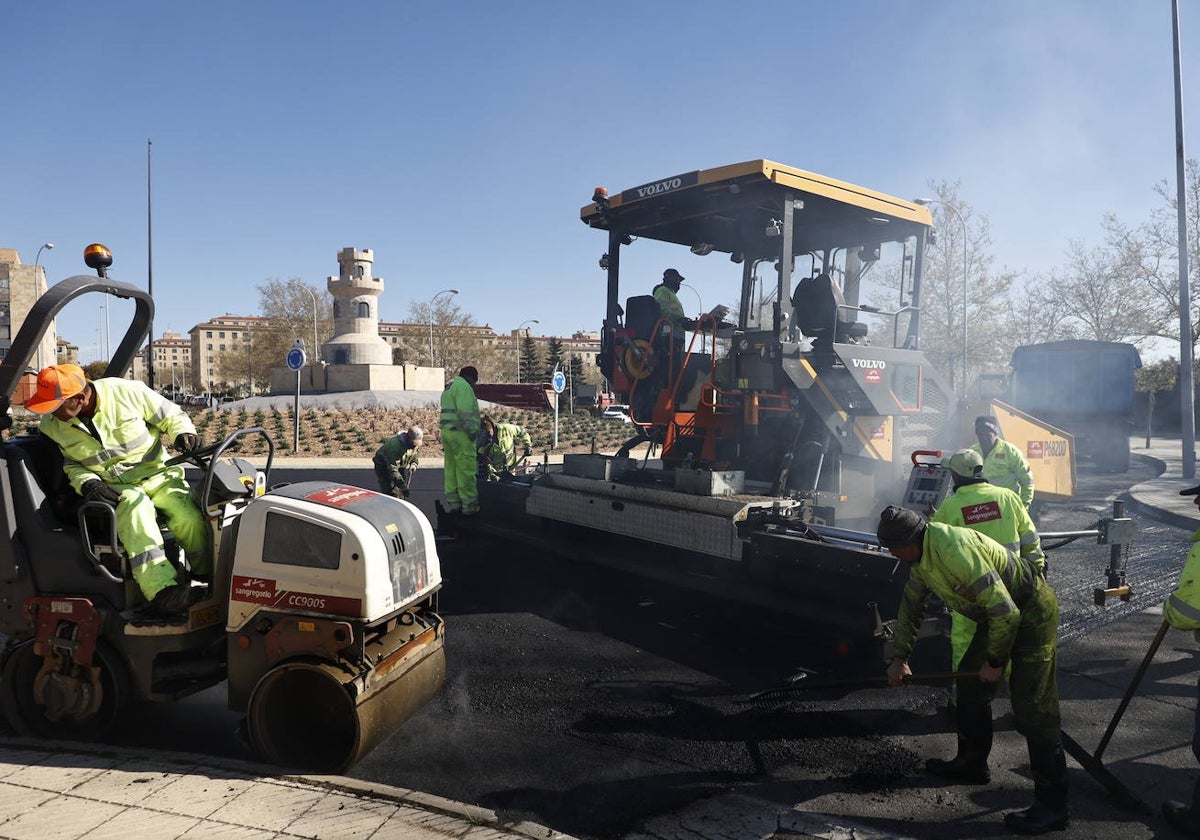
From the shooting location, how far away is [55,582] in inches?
146

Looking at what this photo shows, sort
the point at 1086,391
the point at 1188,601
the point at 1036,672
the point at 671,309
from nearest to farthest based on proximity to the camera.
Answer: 1. the point at 1036,672
2. the point at 1188,601
3. the point at 671,309
4. the point at 1086,391

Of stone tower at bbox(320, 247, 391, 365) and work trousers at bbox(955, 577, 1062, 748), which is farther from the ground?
stone tower at bbox(320, 247, 391, 365)

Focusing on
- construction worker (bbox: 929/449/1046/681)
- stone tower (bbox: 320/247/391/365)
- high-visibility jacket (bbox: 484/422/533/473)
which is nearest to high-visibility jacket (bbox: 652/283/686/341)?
construction worker (bbox: 929/449/1046/681)

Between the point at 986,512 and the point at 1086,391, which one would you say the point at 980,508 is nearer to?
the point at 986,512

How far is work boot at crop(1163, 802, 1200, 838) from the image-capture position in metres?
3.16

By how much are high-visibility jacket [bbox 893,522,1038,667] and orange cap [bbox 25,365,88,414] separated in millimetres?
3753

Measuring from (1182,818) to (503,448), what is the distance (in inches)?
314

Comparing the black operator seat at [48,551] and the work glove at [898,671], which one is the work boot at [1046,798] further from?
the black operator seat at [48,551]

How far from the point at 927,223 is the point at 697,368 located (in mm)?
2253

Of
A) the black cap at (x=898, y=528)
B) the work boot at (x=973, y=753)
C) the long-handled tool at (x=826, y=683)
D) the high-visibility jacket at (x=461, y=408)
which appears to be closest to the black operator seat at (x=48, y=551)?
the long-handled tool at (x=826, y=683)

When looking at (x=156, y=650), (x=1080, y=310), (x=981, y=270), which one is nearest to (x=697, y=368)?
(x=156, y=650)

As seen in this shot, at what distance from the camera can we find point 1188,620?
3.44 meters

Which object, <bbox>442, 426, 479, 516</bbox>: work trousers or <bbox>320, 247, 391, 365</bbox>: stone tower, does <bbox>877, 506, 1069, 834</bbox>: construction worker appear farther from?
<bbox>320, 247, 391, 365</bbox>: stone tower

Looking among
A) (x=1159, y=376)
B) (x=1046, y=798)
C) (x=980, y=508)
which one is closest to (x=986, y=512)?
(x=980, y=508)
